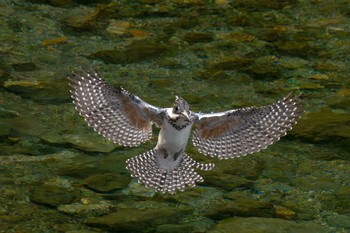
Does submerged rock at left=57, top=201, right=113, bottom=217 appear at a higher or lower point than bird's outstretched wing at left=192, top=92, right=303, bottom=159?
lower

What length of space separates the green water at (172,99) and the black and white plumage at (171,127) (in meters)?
0.44

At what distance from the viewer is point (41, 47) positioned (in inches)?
557

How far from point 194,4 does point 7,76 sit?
13.2 feet

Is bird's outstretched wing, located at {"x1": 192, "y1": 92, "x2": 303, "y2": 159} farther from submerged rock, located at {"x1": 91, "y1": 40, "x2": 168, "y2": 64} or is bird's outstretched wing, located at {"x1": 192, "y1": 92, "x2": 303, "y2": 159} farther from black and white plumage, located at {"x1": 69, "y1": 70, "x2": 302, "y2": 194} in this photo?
submerged rock, located at {"x1": 91, "y1": 40, "x2": 168, "y2": 64}

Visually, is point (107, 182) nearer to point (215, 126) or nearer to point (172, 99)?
point (215, 126)

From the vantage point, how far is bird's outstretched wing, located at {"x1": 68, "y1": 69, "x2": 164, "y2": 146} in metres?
9.36

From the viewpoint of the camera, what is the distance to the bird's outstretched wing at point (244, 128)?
9531 mm

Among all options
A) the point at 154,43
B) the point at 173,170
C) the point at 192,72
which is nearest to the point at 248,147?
the point at 173,170

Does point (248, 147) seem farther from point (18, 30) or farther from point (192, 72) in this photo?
point (18, 30)

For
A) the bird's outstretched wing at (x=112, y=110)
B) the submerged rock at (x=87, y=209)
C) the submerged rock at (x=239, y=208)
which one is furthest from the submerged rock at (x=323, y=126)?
the submerged rock at (x=87, y=209)

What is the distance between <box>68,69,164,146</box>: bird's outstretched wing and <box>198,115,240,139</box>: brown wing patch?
0.43 m

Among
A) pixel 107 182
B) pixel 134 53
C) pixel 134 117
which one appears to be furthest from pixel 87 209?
pixel 134 53

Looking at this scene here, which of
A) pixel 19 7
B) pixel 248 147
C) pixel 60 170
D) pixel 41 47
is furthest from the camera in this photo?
pixel 19 7

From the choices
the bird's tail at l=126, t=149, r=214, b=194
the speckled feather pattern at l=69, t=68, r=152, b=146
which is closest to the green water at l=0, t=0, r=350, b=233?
the bird's tail at l=126, t=149, r=214, b=194
